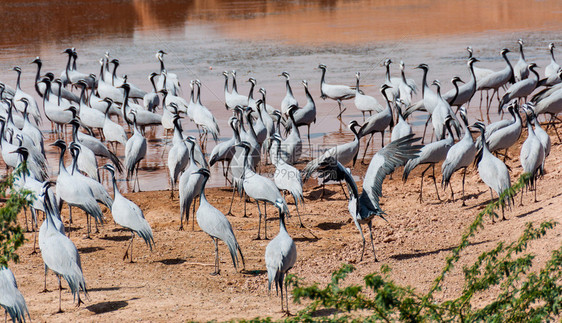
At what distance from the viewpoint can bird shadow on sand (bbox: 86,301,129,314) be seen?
7453mm

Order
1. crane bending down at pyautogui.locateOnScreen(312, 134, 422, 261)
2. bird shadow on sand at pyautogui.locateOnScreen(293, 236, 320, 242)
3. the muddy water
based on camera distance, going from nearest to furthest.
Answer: crane bending down at pyautogui.locateOnScreen(312, 134, 422, 261)
bird shadow on sand at pyautogui.locateOnScreen(293, 236, 320, 242)
the muddy water

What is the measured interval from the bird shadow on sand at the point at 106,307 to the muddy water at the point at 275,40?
5316 mm

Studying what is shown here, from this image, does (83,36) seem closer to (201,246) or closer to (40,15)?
(40,15)

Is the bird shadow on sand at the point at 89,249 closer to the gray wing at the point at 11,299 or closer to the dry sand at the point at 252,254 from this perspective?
the dry sand at the point at 252,254

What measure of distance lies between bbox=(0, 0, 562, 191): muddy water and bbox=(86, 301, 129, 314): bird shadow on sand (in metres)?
5.32

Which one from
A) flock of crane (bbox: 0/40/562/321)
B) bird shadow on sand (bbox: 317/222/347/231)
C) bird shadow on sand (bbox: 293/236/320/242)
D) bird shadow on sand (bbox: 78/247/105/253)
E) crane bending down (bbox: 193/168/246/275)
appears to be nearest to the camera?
flock of crane (bbox: 0/40/562/321)

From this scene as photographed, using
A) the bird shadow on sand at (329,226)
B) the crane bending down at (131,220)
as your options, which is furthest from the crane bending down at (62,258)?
the bird shadow on sand at (329,226)

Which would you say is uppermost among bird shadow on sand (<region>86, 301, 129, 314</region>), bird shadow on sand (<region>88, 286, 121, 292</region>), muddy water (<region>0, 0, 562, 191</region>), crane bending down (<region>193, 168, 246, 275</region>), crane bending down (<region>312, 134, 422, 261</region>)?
muddy water (<region>0, 0, 562, 191</region>)

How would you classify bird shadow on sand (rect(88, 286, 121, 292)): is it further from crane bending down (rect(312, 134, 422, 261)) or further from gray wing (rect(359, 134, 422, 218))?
gray wing (rect(359, 134, 422, 218))

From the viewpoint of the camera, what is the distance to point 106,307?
752 centimetres

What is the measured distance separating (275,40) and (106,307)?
2303 cm

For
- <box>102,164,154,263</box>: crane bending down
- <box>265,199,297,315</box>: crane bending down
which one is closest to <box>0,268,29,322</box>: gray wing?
<box>102,164,154,263</box>: crane bending down

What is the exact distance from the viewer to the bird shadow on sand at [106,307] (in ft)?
24.5

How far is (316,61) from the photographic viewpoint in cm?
2425
